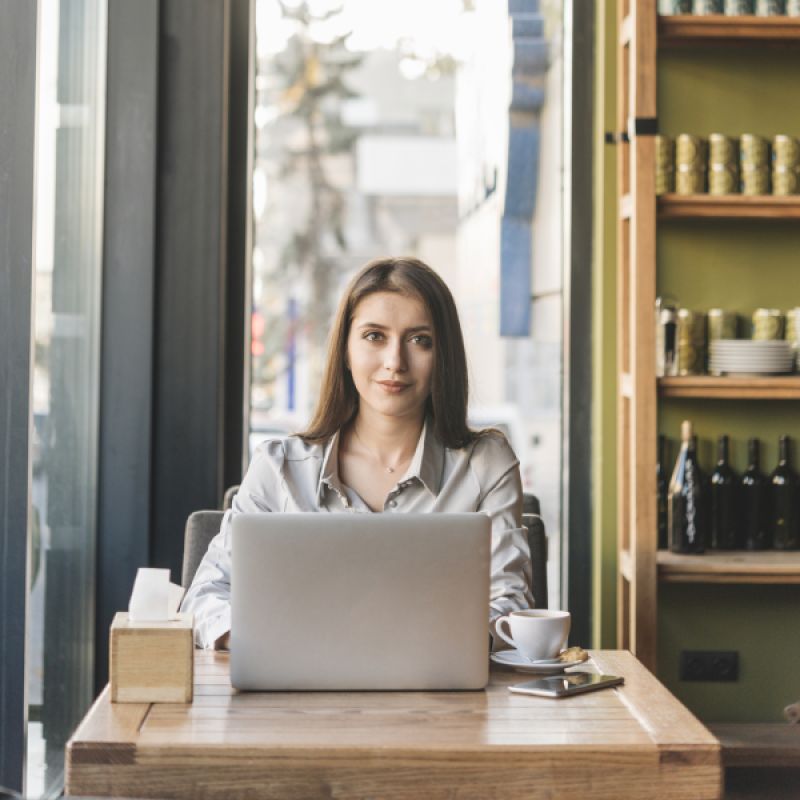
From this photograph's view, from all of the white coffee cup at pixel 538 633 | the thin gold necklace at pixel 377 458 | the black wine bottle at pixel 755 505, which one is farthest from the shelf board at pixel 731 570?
the white coffee cup at pixel 538 633

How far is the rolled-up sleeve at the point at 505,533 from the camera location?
200cm

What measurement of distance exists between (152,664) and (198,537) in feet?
3.00

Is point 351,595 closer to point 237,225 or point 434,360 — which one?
point 434,360

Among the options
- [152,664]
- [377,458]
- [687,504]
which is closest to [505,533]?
[377,458]

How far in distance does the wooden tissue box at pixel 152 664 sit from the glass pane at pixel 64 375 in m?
0.85

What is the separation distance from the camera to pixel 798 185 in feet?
9.90

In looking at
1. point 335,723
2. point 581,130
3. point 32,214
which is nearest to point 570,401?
point 581,130

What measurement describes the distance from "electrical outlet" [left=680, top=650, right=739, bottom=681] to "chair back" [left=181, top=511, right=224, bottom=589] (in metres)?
1.44

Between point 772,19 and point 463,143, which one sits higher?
point 772,19

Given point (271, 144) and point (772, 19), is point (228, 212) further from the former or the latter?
point (772, 19)

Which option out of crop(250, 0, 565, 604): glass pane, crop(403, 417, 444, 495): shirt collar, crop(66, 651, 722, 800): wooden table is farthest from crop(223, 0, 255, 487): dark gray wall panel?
crop(66, 651, 722, 800): wooden table

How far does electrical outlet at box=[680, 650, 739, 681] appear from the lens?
3.19 m

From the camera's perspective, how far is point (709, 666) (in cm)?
319

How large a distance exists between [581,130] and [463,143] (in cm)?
35
